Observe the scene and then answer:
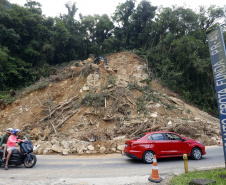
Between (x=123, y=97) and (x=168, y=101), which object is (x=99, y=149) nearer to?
(x=123, y=97)

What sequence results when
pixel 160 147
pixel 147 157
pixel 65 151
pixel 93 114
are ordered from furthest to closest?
pixel 93 114
pixel 65 151
pixel 160 147
pixel 147 157

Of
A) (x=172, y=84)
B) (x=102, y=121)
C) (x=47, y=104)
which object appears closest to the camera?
(x=102, y=121)

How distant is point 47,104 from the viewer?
698 inches

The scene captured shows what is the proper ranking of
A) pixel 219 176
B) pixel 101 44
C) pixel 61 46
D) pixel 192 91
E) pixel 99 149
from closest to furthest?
1. pixel 219 176
2. pixel 99 149
3. pixel 192 91
4. pixel 61 46
5. pixel 101 44

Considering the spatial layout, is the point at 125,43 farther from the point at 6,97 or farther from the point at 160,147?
the point at 160,147

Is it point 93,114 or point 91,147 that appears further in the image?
point 93,114

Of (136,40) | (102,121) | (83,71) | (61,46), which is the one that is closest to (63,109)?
(102,121)

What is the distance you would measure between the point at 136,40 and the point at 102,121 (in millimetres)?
23364

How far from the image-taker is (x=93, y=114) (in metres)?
15.6

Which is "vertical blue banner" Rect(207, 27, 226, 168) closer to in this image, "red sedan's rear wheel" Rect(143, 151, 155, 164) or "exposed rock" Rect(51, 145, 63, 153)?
"red sedan's rear wheel" Rect(143, 151, 155, 164)

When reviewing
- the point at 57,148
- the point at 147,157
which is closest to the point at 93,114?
the point at 57,148

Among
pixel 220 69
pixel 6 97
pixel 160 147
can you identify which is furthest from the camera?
pixel 6 97

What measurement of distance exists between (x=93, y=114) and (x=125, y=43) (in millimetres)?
21749

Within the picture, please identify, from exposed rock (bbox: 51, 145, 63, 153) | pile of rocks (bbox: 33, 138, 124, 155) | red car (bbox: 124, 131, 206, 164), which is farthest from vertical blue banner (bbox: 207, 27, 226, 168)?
exposed rock (bbox: 51, 145, 63, 153)
